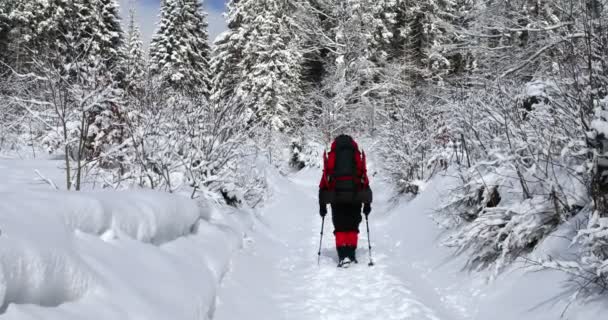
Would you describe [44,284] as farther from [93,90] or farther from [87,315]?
[93,90]

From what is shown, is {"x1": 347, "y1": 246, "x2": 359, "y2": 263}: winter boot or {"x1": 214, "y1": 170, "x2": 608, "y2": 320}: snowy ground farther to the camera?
{"x1": 347, "y1": 246, "x2": 359, "y2": 263}: winter boot

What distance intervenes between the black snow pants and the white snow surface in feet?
7.22

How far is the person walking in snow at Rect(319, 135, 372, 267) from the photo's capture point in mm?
6777

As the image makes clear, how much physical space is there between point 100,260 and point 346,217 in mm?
4327

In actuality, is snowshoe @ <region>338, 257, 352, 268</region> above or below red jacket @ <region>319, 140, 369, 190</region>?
below

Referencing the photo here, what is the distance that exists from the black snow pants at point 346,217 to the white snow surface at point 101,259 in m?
2.20

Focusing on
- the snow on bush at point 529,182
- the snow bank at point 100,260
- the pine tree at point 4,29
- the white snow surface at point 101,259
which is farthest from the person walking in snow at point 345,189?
the pine tree at point 4,29

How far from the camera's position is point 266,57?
25656 mm

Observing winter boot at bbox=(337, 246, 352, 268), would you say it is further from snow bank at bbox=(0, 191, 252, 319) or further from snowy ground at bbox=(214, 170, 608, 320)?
snow bank at bbox=(0, 191, 252, 319)

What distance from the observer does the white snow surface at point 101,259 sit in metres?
2.20

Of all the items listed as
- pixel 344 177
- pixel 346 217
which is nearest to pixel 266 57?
pixel 344 177

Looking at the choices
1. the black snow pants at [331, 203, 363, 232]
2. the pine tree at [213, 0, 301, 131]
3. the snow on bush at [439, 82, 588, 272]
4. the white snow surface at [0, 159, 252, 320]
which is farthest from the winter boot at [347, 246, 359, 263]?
the pine tree at [213, 0, 301, 131]

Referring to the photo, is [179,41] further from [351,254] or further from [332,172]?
[351,254]

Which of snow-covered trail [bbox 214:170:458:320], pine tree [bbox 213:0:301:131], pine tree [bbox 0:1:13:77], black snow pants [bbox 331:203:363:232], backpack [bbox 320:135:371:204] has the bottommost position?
snow-covered trail [bbox 214:170:458:320]
